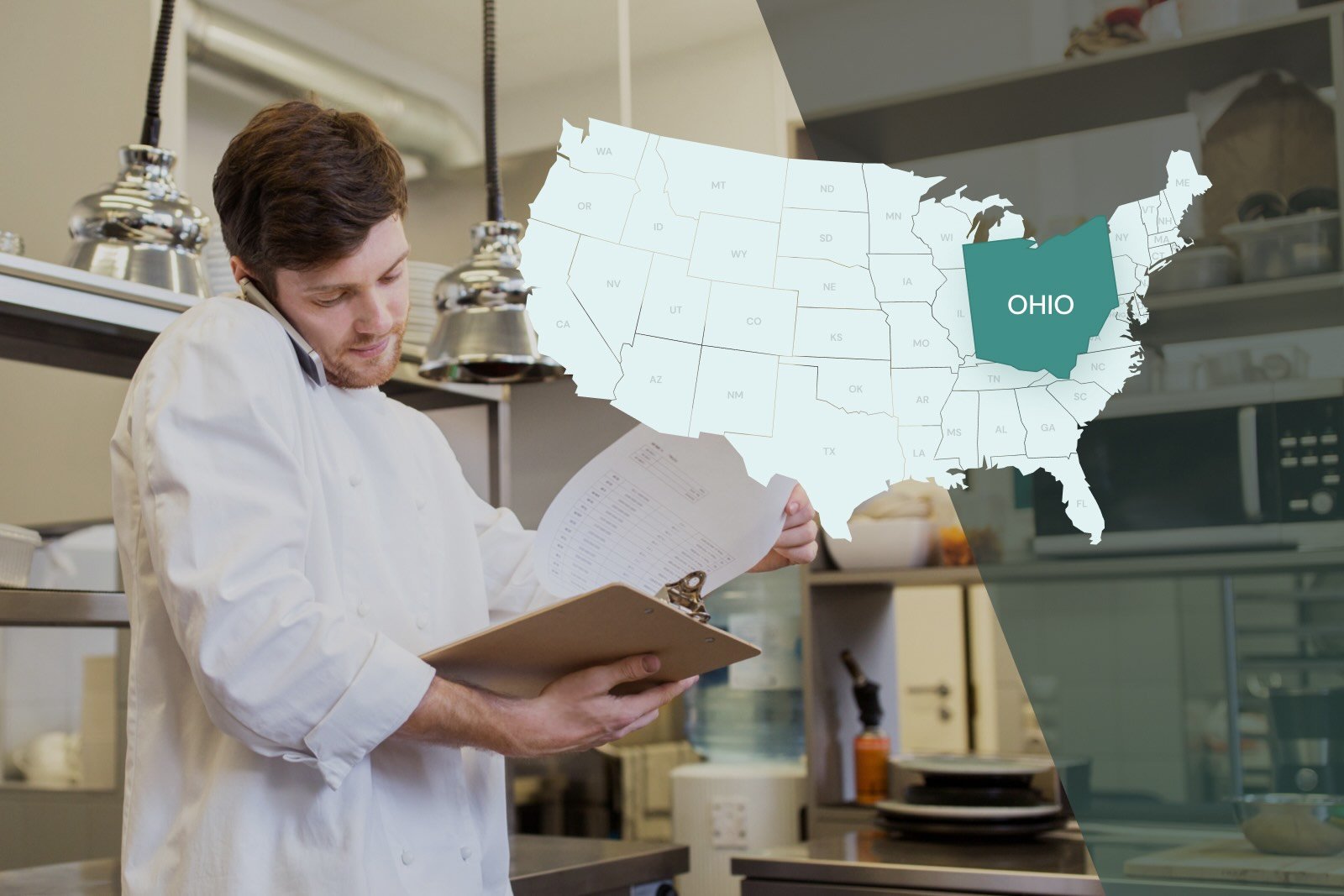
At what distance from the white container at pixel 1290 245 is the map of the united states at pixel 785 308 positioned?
0.11 metres

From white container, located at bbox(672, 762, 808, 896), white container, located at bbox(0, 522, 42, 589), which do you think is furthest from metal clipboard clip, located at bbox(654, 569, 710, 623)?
white container, located at bbox(672, 762, 808, 896)

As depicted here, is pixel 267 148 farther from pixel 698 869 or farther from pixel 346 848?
pixel 698 869

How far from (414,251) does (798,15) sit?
6.80 ft

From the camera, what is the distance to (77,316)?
148 cm

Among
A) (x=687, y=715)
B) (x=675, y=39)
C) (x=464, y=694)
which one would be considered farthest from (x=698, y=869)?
(x=675, y=39)

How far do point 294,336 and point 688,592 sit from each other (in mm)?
373

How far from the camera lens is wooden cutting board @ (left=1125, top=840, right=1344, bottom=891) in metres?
0.54

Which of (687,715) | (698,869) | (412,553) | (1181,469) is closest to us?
(1181,469)

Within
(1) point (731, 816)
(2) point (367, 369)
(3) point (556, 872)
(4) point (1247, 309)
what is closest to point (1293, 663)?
(4) point (1247, 309)

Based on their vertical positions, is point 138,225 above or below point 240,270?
above

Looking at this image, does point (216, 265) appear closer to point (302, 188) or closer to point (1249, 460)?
point (302, 188)

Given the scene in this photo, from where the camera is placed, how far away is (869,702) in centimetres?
242

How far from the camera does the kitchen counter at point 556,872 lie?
1.53 meters

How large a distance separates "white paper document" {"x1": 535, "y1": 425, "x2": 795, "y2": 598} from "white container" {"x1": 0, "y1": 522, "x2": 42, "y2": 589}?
0.81m
